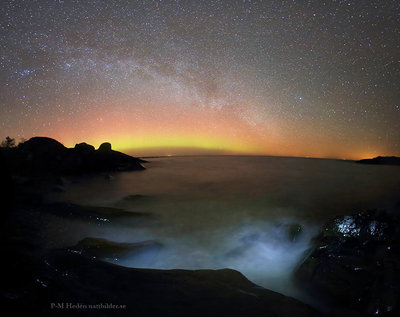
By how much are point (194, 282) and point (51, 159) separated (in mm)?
22506

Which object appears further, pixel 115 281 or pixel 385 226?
pixel 385 226

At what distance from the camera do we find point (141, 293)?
8.79 feet

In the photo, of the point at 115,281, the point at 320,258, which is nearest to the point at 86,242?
the point at 115,281

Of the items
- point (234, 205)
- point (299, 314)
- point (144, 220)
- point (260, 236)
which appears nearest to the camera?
point (299, 314)

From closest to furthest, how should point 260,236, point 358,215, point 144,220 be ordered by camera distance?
point 358,215 → point 260,236 → point 144,220

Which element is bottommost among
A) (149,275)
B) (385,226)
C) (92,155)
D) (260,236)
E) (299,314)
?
(260,236)

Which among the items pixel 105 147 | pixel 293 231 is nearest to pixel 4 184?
pixel 293 231

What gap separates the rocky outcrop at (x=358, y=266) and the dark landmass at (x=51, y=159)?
21.9m

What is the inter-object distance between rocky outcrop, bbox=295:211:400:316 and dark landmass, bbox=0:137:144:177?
21903 millimetres

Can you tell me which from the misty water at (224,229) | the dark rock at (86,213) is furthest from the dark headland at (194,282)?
the dark rock at (86,213)

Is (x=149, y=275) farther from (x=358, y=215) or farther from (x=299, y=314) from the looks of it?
(x=358, y=215)

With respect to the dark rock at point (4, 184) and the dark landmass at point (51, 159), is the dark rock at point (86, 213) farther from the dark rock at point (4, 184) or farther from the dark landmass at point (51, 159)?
the dark landmass at point (51, 159)

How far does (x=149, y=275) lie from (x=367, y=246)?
12.9 ft

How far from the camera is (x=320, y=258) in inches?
159
